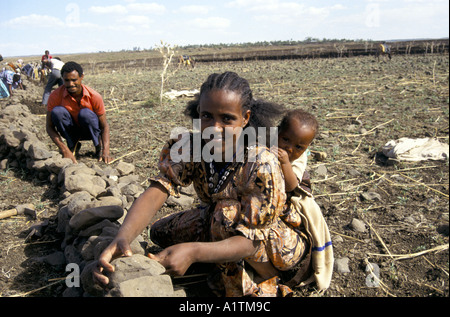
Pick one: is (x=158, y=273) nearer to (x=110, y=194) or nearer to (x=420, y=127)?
(x=110, y=194)

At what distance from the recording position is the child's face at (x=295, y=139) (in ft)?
8.75

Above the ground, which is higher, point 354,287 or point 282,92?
point 282,92

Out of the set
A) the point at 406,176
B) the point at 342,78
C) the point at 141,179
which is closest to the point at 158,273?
the point at 141,179

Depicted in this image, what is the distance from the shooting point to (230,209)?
1992mm

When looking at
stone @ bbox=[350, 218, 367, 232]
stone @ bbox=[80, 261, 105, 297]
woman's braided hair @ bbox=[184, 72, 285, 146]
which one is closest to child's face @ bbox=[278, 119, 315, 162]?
woman's braided hair @ bbox=[184, 72, 285, 146]

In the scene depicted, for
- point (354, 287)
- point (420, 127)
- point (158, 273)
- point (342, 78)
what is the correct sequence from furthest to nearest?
point (342, 78) < point (420, 127) < point (354, 287) < point (158, 273)

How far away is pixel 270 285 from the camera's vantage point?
2.19 m

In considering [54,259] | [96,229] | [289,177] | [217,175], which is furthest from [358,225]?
[54,259]

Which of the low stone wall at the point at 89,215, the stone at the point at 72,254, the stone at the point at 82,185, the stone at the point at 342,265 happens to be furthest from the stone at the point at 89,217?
the stone at the point at 342,265

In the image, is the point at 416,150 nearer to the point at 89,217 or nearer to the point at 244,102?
the point at 244,102

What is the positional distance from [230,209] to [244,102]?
1.99 feet

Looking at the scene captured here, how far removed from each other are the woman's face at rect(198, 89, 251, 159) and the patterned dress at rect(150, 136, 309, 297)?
0.47 ft

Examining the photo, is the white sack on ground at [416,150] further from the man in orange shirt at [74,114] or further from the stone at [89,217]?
the man in orange shirt at [74,114]

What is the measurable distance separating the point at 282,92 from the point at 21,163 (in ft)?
23.4
